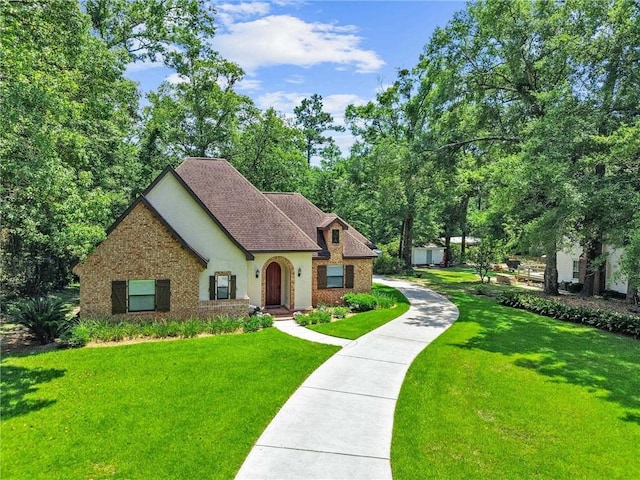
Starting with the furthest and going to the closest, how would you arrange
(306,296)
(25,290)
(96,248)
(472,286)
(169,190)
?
(472,286) → (25,290) → (306,296) → (169,190) → (96,248)

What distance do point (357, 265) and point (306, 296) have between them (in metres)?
3.84

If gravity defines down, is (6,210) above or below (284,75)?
below

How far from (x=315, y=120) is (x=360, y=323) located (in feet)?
190

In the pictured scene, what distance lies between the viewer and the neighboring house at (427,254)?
49.3 metres

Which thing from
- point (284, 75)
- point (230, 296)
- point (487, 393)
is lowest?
point (487, 393)

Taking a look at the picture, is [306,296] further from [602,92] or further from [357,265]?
[602,92]

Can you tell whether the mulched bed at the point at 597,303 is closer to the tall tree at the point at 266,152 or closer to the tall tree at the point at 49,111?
the tall tree at the point at 266,152

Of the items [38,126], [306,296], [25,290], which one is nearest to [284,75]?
[306,296]

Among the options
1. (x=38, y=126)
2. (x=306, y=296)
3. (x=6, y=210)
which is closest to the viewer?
(x=38, y=126)

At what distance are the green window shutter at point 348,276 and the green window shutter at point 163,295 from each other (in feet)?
32.5

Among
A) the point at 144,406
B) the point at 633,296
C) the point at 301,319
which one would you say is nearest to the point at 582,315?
the point at 633,296

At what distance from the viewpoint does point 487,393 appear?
10.6m

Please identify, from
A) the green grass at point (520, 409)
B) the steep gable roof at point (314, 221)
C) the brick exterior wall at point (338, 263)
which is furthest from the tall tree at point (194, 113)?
the green grass at point (520, 409)

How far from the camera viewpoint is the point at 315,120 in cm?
7038
